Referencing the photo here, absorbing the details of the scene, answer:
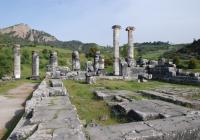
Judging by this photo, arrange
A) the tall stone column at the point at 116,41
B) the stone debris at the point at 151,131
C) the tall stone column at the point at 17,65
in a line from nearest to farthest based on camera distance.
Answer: the stone debris at the point at 151,131 → the tall stone column at the point at 17,65 → the tall stone column at the point at 116,41

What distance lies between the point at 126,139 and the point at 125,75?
72.2ft

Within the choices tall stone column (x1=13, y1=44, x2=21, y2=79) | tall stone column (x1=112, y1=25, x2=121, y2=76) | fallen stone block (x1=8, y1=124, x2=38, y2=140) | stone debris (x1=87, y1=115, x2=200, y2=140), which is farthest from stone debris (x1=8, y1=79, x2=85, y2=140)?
tall stone column (x1=13, y1=44, x2=21, y2=79)

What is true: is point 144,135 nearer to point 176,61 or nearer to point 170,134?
point 170,134

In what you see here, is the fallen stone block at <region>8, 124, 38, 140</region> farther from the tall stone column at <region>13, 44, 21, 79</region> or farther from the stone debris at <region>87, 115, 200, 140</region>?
the tall stone column at <region>13, 44, 21, 79</region>

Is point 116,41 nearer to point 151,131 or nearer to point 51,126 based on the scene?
point 151,131

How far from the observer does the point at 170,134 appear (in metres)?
5.06

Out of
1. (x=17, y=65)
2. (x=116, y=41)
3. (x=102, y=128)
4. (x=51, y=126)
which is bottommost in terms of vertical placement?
(x=102, y=128)

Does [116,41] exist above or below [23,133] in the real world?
above

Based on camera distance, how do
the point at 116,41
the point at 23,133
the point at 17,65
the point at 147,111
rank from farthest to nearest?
the point at 116,41
the point at 17,65
the point at 147,111
the point at 23,133

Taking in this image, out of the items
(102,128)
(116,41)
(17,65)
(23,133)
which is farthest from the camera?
(116,41)

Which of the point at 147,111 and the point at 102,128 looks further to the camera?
the point at 147,111

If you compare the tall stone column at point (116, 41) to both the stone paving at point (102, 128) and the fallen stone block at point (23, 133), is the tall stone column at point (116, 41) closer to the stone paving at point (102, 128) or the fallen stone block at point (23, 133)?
the stone paving at point (102, 128)

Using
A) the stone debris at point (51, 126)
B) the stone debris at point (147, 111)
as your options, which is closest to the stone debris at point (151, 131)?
the stone debris at point (51, 126)

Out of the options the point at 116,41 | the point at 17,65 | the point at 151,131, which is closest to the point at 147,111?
the point at 151,131
